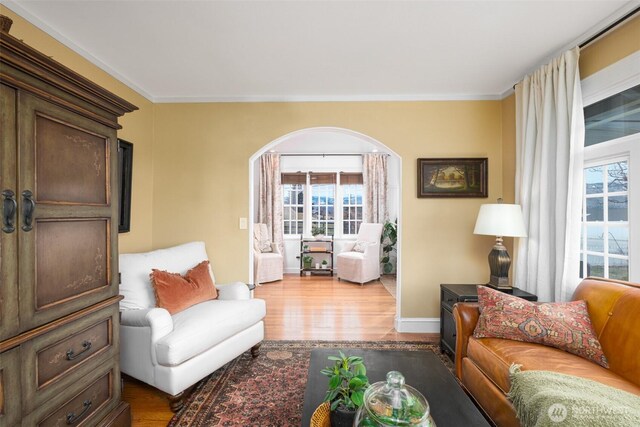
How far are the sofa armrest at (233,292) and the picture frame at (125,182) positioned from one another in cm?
108

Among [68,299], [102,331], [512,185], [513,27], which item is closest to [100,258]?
[68,299]

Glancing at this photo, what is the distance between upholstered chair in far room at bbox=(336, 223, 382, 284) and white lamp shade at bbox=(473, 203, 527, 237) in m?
3.00

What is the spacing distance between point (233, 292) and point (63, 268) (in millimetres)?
1511

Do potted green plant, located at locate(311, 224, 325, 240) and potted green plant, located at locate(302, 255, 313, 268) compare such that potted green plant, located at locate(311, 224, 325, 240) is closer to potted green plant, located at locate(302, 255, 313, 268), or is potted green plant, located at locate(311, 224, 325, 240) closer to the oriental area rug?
potted green plant, located at locate(302, 255, 313, 268)

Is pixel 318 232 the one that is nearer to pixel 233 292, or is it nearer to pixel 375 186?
pixel 375 186

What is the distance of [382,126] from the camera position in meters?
3.36

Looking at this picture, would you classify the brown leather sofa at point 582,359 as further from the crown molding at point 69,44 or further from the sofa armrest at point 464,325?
the crown molding at point 69,44

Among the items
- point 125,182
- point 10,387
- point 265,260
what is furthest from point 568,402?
point 265,260

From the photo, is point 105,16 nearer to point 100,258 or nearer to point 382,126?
point 100,258

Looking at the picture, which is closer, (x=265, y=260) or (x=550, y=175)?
(x=550, y=175)

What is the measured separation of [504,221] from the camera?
257cm

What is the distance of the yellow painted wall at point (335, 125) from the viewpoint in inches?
131

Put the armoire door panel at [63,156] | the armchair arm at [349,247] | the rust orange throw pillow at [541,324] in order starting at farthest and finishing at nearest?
the armchair arm at [349,247], the rust orange throw pillow at [541,324], the armoire door panel at [63,156]

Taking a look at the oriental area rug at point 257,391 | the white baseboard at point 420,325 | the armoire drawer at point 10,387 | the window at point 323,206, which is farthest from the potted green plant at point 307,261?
the armoire drawer at point 10,387
